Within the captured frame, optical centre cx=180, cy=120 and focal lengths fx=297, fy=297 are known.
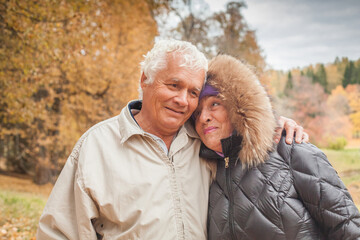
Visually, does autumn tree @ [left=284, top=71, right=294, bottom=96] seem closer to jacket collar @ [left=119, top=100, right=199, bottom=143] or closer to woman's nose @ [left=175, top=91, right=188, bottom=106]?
jacket collar @ [left=119, top=100, right=199, bottom=143]

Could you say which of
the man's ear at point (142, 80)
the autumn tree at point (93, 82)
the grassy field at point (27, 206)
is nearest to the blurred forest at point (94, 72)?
the autumn tree at point (93, 82)

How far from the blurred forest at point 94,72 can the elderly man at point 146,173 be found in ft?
1.74

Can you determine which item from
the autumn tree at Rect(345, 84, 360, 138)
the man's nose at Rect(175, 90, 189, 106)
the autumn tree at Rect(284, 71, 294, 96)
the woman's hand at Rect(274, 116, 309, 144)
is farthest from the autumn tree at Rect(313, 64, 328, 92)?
the man's nose at Rect(175, 90, 189, 106)

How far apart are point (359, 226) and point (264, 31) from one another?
49.6ft

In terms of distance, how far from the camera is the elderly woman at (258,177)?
66.8 inches

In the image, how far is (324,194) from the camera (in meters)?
1.68

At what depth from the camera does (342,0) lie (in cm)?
958

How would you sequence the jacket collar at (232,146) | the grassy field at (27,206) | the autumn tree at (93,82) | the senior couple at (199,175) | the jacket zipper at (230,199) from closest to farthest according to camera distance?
the senior couple at (199,175)
the jacket zipper at (230,199)
the jacket collar at (232,146)
the grassy field at (27,206)
the autumn tree at (93,82)

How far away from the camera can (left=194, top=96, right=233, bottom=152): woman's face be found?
6.62ft

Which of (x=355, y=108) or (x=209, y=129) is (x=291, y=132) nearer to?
(x=209, y=129)

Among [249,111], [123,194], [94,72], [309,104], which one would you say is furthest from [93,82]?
[309,104]

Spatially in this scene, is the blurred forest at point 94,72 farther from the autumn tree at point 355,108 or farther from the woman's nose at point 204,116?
the woman's nose at point 204,116

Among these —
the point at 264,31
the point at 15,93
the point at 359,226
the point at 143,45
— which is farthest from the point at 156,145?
the point at 264,31

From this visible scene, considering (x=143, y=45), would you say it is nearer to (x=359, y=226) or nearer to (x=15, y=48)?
(x=15, y=48)
